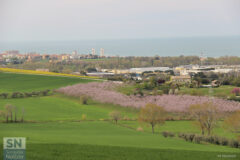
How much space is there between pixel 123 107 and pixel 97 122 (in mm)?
4538

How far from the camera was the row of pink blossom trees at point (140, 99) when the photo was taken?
64.1ft

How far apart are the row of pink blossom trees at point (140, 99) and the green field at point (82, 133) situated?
2.08 ft

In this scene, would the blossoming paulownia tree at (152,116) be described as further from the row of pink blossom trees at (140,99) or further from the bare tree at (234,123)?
the row of pink blossom trees at (140,99)

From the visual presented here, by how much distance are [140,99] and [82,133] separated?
962cm

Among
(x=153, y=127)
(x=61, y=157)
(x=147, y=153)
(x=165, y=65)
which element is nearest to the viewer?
(x=61, y=157)

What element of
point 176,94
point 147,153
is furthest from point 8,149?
point 176,94

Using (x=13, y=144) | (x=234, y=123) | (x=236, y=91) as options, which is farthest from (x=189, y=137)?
(x=236, y=91)

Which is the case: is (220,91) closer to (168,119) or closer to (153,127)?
(168,119)

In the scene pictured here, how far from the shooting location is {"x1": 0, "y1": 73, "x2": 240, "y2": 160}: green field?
8516mm

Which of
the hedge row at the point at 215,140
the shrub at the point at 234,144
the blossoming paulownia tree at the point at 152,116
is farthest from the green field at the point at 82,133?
the shrub at the point at 234,144

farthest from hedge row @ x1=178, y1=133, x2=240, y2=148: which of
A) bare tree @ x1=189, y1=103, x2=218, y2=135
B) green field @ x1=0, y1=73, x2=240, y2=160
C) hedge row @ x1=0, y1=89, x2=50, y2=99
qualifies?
hedge row @ x1=0, y1=89, x2=50, y2=99

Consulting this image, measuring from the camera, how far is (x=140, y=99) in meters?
22.1

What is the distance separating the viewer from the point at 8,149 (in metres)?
8.01

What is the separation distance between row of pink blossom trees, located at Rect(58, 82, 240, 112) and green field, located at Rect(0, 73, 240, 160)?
0.63 meters
